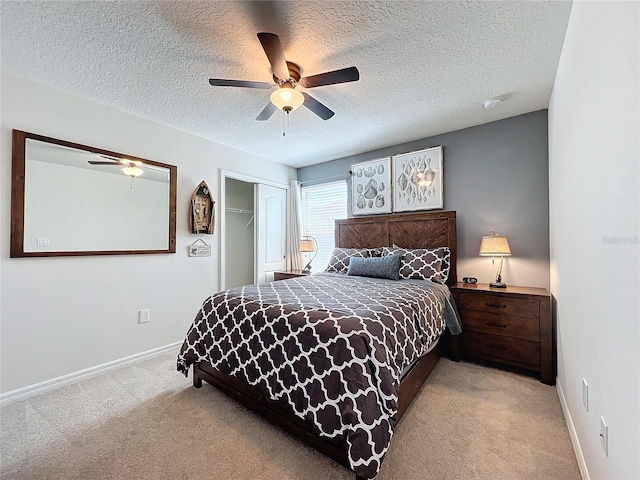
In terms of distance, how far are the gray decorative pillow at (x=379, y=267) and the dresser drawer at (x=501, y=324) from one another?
2.58 ft

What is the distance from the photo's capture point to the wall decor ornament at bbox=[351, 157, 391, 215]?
12.7 ft

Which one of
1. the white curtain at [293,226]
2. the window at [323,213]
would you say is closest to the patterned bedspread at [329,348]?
the window at [323,213]

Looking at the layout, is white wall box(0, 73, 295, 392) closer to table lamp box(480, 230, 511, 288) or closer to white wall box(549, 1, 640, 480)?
table lamp box(480, 230, 511, 288)

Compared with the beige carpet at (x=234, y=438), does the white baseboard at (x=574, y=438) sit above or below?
above

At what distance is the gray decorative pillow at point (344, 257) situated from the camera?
3564 mm

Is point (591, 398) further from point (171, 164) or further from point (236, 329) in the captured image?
point (171, 164)

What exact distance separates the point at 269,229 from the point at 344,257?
147 centimetres

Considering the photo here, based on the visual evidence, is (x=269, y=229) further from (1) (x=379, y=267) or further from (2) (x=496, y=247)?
(2) (x=496, y=247)

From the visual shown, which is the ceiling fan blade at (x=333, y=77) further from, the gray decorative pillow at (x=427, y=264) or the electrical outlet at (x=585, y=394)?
the electrical outlet at (x=585, y=394)

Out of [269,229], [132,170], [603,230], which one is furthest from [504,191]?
[132,170]

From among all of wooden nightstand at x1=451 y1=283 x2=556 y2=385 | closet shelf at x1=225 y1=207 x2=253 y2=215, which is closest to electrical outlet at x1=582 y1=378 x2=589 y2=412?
wooden nightstand at x1=451 y1=283 x2=556 y2=385

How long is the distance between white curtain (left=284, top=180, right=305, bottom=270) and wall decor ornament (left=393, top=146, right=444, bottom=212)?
1725 millimetres

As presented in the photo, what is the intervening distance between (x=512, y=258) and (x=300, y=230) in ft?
10.0

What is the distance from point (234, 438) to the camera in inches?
65.8
